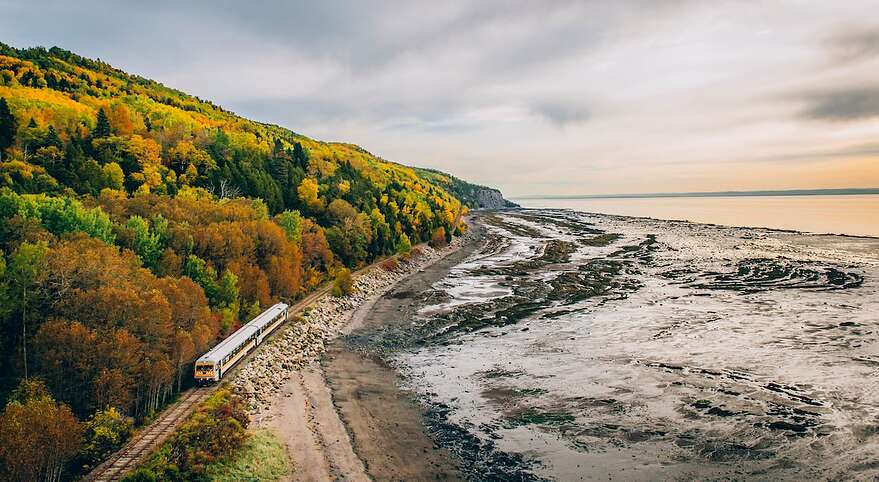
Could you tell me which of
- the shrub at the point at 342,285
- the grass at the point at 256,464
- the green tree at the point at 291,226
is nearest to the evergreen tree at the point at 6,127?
the green tree at the point at 291,226

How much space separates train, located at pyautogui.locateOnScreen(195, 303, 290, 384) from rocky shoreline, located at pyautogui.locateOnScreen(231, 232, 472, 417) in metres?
0.97

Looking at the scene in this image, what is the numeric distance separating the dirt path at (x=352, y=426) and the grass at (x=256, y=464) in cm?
70

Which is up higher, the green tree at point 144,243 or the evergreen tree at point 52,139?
the evergreen tree at point 52,139

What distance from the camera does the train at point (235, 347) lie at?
35294 mm

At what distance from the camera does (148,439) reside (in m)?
27.0

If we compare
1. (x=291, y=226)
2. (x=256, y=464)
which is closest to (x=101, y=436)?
(x=256, y=464)

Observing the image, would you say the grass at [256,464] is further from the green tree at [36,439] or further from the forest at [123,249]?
Result: the green tree at [36,439]

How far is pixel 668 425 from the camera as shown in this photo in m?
30.5

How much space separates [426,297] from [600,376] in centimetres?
3914

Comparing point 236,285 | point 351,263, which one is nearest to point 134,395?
point 236,285

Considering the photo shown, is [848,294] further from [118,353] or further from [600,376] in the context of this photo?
[118,353]

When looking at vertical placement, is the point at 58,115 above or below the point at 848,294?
above

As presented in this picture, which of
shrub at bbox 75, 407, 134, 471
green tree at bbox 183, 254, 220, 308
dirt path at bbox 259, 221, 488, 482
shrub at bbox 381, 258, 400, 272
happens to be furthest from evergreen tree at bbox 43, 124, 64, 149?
shrub at bbox 381, 258, 400, 272

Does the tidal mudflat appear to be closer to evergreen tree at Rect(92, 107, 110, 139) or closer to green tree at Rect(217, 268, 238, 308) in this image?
green tree at Rect(217, 268, 238, 308)
